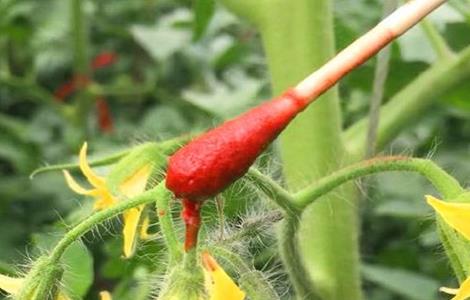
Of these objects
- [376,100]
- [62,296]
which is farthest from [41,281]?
[376,100]

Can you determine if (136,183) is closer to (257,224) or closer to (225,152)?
(257,224)

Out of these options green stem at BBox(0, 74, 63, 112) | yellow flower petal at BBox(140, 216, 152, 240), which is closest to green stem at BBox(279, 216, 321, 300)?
yellow flower petal at BBox(140, 216, 152, 240)

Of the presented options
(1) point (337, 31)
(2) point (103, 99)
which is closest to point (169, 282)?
(1) point (337, 31)

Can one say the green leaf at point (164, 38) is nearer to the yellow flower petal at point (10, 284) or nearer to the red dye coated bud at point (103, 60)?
the red dye coated bud at point (103, 60)

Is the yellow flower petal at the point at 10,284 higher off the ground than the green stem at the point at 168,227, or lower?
higher

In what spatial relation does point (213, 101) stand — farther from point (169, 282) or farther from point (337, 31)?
point (169, 282)

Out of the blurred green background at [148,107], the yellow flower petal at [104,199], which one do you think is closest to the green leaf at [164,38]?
the blurred green background at [148,107]
